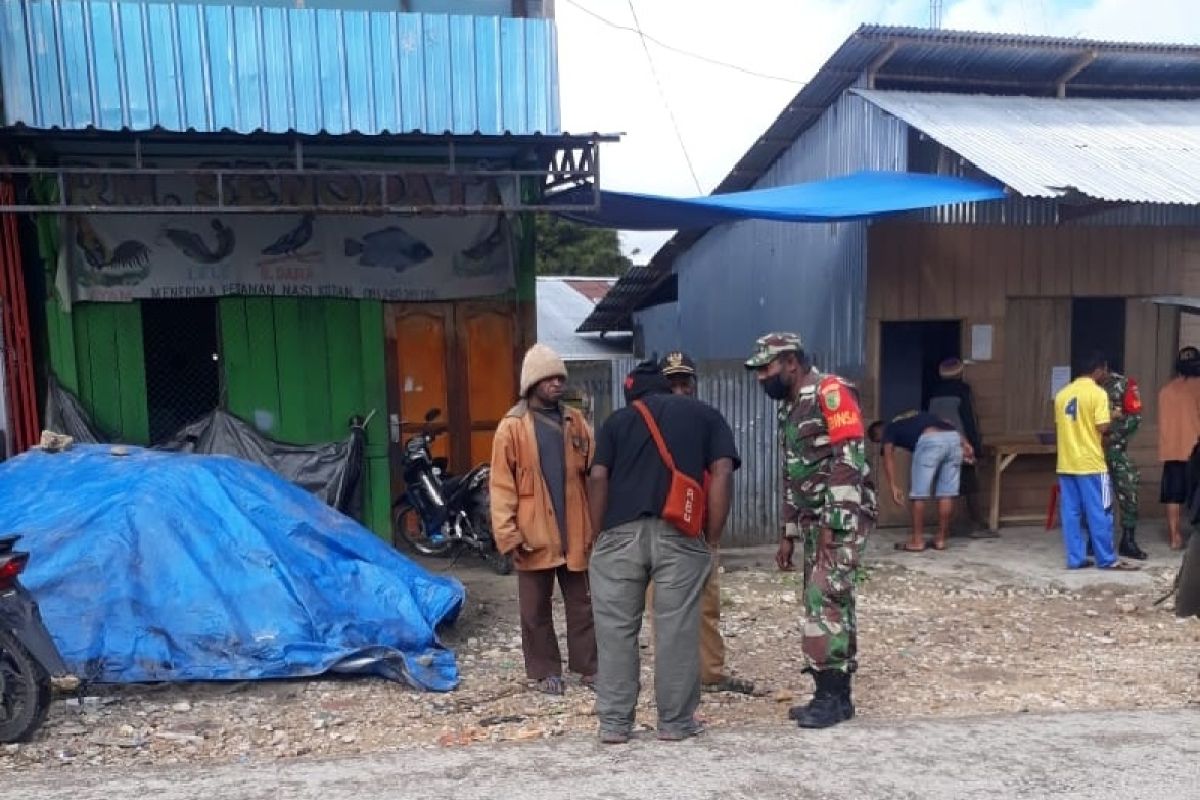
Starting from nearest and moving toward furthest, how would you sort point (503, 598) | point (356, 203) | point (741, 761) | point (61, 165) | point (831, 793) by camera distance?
point (831, 793) → point (741, 761) → point (503, 598) → point (61, 165) → point (356, 203)

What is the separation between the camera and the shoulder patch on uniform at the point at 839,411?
401 centimetres

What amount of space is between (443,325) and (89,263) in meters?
2.82

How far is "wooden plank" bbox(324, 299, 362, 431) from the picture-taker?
834cm

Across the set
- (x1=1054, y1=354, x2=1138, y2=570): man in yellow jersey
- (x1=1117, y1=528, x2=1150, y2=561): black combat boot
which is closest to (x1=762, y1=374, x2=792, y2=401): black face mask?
(x1=1054, y1=354, x2=1138, y2=570): man in yellow jersey

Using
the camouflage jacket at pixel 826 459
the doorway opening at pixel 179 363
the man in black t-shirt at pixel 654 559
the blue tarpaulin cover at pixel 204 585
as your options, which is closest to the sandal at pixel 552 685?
the blue tarpaulin cover at pixel 204 585

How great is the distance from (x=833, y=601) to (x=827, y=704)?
0.43m

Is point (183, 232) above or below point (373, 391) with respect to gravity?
above

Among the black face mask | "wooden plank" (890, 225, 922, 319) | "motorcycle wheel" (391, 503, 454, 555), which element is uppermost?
"wooden plank" (890, 225, 922, 319)

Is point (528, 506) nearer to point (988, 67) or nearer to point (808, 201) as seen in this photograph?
point (808, 201)

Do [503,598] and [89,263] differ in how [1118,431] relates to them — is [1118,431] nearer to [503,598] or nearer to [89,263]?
[503,598]

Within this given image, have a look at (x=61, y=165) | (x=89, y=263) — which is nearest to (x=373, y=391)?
(x=89, y=263)

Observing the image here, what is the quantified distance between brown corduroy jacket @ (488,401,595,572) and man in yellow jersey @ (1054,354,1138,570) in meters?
4.51

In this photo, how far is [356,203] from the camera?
814cm

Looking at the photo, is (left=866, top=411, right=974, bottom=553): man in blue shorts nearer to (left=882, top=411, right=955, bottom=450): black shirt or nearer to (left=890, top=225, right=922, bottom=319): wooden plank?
(left=882, top=411, right=955, bottom=450): black shirt
